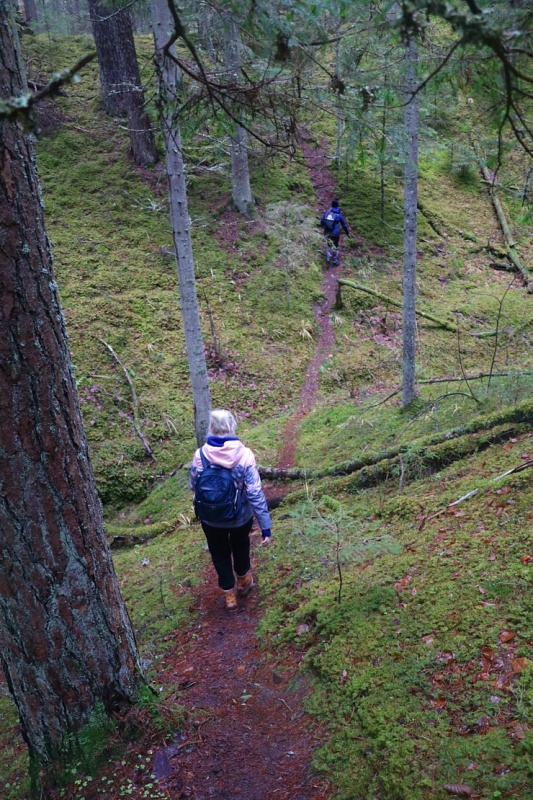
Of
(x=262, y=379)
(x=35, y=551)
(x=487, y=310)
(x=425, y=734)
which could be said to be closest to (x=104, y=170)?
(x=262, y=379)

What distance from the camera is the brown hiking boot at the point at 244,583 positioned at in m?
5.08

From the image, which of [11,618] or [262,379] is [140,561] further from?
[262,379]

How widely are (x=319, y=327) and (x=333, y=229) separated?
3976 millimetres

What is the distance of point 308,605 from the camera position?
4.25m

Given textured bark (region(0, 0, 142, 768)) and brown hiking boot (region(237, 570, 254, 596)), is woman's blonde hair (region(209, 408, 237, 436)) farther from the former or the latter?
brown hiking boot (region(237, 570, 254, 596))

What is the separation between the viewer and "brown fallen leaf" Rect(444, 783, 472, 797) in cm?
240

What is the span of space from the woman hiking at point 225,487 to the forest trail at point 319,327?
12.4 ft

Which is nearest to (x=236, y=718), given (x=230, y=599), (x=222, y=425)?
(x=230, y=599)

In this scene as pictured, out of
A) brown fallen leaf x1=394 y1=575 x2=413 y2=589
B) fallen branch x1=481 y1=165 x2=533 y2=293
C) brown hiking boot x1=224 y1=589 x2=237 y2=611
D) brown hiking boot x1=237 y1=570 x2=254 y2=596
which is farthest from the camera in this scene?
fallen branch x1=481 y1=165 x2=533 y2=293

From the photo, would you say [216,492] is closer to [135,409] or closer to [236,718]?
Answer: [236,718]

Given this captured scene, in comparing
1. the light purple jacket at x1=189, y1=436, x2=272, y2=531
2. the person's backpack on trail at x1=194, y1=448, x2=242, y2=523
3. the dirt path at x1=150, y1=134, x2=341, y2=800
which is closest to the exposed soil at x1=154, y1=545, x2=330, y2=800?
the dirt path at x1=150, y1=134, x2=341, y2=800

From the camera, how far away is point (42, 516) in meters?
2.86

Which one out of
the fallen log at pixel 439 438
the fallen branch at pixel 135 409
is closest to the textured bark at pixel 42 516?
the fallen log at pixel 439 438

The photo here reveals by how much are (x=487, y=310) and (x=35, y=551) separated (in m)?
14.8
